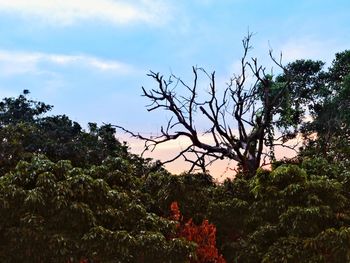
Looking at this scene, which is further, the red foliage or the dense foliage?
the red foliage

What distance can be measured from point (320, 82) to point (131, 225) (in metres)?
30.7

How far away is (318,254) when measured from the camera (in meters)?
19.1

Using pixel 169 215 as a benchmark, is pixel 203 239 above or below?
below

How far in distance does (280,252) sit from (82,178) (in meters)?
6.39

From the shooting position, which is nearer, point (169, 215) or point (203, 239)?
point (203, 239)

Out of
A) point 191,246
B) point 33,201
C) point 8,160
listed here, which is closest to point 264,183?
point 191,246

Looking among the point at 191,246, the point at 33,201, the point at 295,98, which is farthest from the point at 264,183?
the point at 295,98

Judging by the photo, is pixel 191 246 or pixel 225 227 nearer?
pixel 191 246

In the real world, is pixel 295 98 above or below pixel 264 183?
above

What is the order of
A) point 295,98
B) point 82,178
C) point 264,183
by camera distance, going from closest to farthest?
1. point 82,178
2. point 264,183
3. point 295,98

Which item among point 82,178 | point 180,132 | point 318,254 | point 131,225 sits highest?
point 180,132

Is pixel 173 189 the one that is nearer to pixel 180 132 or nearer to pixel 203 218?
pixel 203 218

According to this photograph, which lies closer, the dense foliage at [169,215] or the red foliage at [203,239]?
the dense foliage at [169,215]

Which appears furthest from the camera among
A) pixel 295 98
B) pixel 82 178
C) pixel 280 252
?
pixel 295 98
